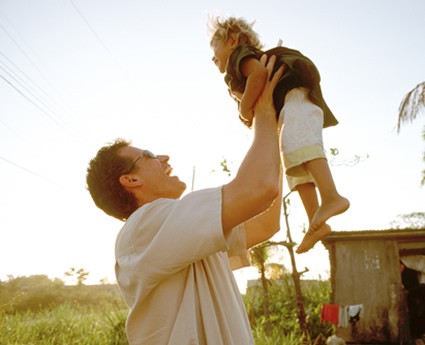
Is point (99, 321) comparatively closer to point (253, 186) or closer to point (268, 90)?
point (268, 90)

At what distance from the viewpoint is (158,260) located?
1.58 meters

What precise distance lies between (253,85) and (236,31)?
0.74 m

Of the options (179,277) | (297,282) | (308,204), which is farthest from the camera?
(297,282)

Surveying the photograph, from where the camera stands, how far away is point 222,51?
8.30 ft

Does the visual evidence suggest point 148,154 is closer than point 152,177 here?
No

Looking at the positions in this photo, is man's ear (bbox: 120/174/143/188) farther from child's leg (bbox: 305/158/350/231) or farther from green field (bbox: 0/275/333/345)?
green field (bbox: 0/275/333/345)

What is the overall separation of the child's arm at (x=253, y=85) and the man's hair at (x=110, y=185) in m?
0.79

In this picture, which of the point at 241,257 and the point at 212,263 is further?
the point at 241,257

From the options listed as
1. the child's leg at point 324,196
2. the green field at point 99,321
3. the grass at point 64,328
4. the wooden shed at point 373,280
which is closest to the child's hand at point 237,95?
the child's leg at point 324,196

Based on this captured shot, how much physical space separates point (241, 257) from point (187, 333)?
0.76 meters

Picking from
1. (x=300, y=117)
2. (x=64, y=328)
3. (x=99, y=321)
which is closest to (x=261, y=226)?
(x=300, y=117)

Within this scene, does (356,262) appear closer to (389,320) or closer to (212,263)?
(389,320)

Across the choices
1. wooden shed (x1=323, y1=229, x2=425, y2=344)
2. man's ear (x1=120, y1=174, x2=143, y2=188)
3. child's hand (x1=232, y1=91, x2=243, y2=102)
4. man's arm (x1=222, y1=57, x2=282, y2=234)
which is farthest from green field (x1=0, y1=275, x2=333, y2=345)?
man's arm (x1=222, y1=57, x2=282, y2=234)

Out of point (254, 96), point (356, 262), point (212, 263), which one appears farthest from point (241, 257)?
point (356, 262)
